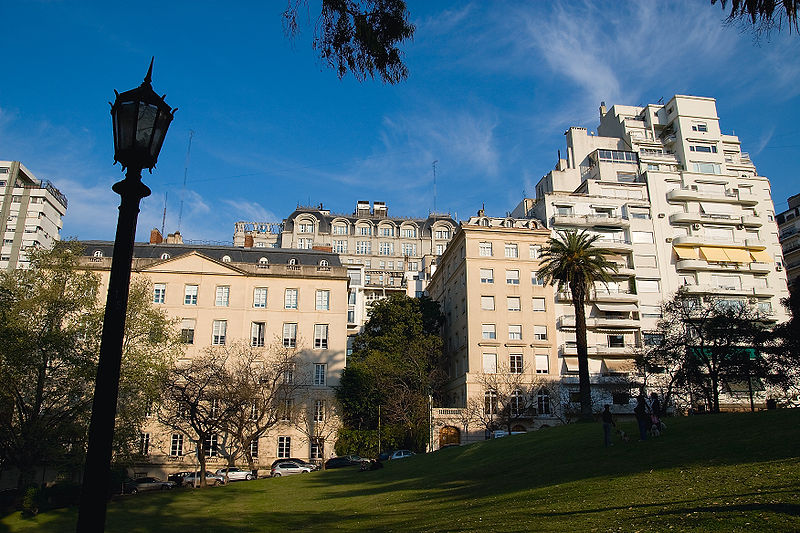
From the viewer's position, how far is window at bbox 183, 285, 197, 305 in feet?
204

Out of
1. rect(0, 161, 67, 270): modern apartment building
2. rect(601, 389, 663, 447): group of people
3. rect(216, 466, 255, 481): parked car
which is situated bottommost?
rect(216, 466, 255, 481): parked car

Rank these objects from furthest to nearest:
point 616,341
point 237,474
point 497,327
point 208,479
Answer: point 616,341 < point 497,327 < point 208,479 < point 237,474

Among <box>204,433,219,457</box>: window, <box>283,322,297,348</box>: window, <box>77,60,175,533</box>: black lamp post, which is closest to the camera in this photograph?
<box>77,60,175,533</box>: black lamp post

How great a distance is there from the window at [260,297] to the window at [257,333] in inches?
71.5

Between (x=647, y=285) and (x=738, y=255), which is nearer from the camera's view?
(x=647, y=285)

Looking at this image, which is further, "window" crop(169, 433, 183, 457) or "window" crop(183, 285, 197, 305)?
"window" crop(183, 285, 197, 305)

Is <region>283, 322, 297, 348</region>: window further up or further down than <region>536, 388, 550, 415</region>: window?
further up

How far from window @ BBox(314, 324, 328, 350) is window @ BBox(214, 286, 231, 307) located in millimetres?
9209

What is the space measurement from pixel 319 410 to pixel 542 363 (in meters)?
23.8

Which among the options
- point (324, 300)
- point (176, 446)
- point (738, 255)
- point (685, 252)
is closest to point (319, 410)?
point (324, 300)

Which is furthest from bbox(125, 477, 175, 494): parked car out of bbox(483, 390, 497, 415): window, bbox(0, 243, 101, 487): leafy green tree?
bbox(483, 390, 497, 415): window

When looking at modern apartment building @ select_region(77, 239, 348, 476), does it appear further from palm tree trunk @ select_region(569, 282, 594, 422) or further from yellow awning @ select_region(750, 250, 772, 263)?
yellow awning @ select_region(750, 250, 772, 263)

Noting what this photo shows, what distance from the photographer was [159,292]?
2447 inches

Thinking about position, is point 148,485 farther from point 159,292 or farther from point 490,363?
point 490,363
